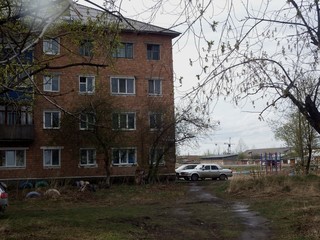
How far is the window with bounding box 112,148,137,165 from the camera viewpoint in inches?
1475

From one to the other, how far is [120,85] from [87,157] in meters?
7.10

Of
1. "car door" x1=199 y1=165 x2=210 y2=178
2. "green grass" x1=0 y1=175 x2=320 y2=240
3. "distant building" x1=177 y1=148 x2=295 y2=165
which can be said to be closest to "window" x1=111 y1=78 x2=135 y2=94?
"distant building" x1=177 y1=148 x2=295 y2=165

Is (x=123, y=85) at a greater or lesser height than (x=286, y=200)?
greater

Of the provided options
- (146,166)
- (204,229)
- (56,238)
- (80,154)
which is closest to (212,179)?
(146,166)

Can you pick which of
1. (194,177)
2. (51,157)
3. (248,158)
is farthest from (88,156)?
(248,158)

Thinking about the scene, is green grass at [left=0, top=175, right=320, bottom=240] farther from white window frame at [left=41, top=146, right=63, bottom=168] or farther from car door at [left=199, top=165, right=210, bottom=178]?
car door at [left=199, top=165, right=210, bottom=178]

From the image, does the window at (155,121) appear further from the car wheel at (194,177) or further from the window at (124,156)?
the car wheel at (194,177)

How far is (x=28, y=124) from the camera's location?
38.2 meters

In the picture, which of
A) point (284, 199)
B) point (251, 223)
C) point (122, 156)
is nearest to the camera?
point (251, 223)

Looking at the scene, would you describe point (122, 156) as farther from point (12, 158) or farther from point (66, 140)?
point (12, 158)

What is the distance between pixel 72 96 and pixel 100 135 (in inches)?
252

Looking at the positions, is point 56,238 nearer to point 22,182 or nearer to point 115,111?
point 115,111

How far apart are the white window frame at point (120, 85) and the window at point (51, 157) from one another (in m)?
7.18

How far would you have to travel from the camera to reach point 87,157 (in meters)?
40.4
